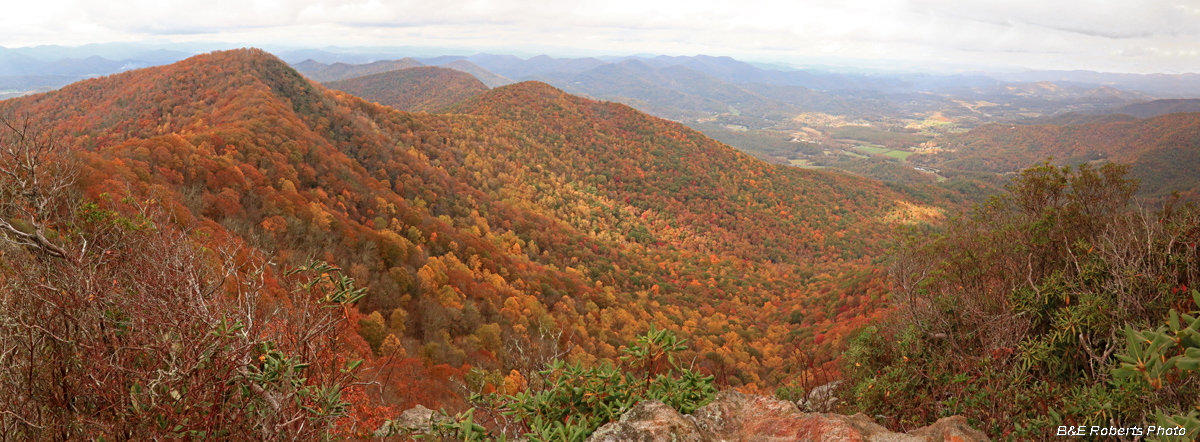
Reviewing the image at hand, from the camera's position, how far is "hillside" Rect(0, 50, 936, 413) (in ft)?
76.3

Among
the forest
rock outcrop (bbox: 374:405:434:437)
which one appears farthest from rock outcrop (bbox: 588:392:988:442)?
rock outcrop (bbox: 374:405:434:437)

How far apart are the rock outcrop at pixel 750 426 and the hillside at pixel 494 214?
155 centimetres

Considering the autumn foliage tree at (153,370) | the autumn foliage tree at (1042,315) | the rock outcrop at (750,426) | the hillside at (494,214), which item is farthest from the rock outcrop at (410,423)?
the autumn foliage tree at (1042,315)

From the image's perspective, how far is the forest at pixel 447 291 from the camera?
4.73 m

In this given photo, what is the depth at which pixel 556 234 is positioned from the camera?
57312mm

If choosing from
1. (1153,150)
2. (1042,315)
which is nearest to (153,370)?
(1042,315)

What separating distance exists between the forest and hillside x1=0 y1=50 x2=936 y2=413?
0.31m

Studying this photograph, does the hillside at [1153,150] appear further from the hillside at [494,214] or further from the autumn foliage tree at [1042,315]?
the autumn foliage tree at [1042,315]

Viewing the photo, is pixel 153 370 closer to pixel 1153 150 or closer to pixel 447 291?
pixel 447 291

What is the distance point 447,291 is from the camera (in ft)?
87.1

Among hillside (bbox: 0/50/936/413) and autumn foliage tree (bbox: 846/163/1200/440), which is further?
hillside (bbox: 0/50/936/413)

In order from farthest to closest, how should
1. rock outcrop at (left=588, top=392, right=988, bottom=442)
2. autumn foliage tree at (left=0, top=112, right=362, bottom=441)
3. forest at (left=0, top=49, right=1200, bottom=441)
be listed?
rock outcrop at (left=588, top=392, right=988, bottom=442) < forest at (left=0, top=49, right=1200, bottom=441) < autumn foliage tree at (left=0, top=112, right=362, bottom=441)

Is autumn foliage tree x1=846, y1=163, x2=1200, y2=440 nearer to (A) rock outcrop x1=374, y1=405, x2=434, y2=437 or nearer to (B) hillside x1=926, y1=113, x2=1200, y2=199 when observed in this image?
(A) rock outcrop x1=374, y1=405, x2=434, y2=437

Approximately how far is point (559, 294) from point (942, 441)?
3259 centimetres
